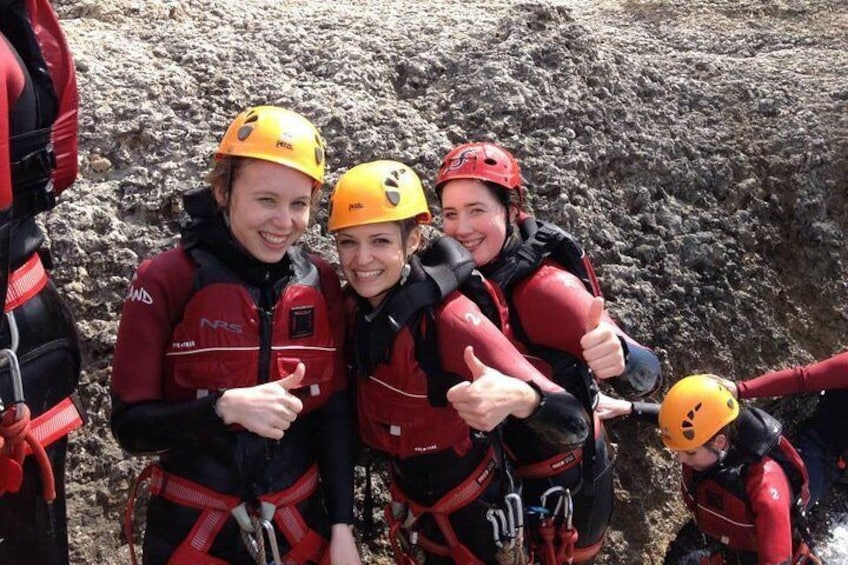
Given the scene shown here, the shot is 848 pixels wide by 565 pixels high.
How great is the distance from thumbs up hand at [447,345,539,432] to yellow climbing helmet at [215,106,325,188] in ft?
3.16

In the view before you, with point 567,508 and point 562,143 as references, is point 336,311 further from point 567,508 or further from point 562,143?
point 562,143

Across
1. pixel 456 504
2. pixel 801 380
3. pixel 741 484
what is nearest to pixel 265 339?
pixel 456 504

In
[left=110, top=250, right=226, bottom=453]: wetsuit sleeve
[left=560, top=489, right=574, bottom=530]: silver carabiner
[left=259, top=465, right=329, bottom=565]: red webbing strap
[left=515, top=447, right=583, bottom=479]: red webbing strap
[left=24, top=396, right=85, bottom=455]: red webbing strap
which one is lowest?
[left=560, top=489, right=574, bottom=530]: silver carabiner

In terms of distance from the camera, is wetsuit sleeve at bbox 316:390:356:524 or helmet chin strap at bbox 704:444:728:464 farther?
helmet chin strap at bbox 704:444:728:464

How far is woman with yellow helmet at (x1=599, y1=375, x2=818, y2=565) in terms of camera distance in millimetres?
4914

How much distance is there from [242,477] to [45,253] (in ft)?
3.80

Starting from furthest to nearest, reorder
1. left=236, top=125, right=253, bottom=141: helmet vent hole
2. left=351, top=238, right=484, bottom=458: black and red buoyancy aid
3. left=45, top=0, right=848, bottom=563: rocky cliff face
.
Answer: left=45, top=0, right=848, bottom=563: rocky cliff face < left=351, top=238, right=484, bottom=458: black and red buoyancy aid < left=236, top=125, right=253, bottom=141: helmet vent hole

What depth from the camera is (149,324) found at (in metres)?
3.07

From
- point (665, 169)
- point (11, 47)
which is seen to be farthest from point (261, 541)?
point (665, 169)

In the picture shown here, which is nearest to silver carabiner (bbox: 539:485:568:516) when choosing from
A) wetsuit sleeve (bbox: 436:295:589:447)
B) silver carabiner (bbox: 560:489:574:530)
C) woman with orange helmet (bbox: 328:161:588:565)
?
silver carabiner (bbox: 560:489:574:530)

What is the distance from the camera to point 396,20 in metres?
6.61

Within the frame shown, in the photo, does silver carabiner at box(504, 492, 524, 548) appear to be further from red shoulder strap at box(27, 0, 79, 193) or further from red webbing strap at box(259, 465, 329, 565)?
red shoulder strap at box(27, 0, 79, 193)

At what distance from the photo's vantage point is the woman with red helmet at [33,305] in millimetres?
2680

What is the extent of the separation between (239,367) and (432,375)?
80 cm
